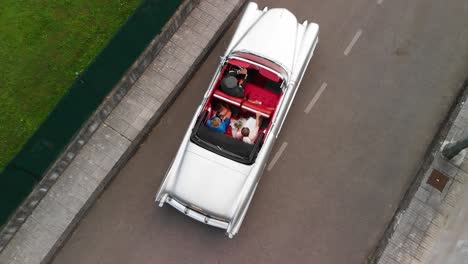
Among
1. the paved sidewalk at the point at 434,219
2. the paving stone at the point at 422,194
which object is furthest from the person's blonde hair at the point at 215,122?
the paving stone at the point at 422,194

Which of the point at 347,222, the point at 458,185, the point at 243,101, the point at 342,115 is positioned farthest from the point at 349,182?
the point at 243,101

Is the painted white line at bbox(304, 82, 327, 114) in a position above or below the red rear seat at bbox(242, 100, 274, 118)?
above

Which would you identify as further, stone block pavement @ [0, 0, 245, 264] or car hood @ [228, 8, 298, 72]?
car hood @ [228, 8, 298, 72]

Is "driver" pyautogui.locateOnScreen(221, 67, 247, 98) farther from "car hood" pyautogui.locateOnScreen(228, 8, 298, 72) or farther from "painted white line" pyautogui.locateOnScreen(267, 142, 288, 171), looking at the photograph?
"painted white line" pyautogui.locateOnScreen(267, 142, 288, 171)

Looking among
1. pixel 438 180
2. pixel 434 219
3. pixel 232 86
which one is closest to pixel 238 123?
pixel 232 86

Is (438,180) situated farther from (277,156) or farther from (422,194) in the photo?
(277,156)

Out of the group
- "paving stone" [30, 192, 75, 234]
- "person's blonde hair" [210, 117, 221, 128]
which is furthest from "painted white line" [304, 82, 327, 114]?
"paving stone" [30, 192, 75, 234]
